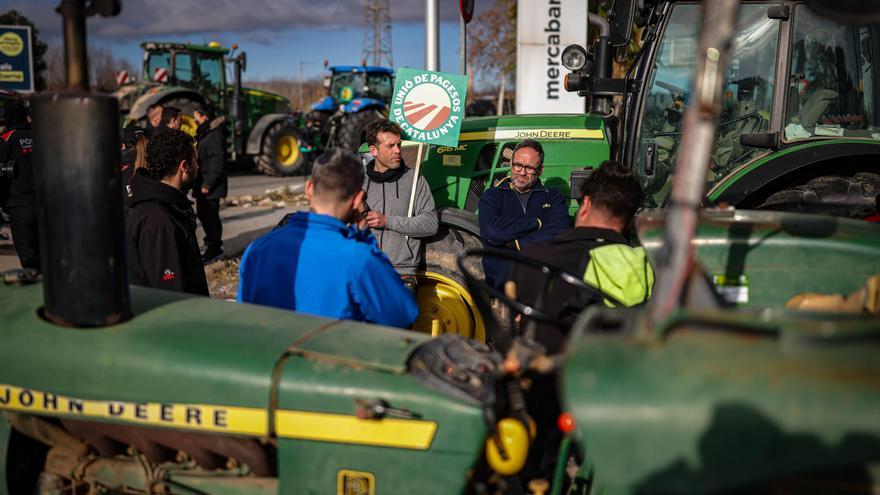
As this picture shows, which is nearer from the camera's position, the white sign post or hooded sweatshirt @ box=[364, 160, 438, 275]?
hooded sweatshirt @ box=[364, 160, 438, 275]

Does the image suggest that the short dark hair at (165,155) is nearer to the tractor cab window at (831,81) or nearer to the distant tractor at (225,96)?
the tractor cab window at (831,81)

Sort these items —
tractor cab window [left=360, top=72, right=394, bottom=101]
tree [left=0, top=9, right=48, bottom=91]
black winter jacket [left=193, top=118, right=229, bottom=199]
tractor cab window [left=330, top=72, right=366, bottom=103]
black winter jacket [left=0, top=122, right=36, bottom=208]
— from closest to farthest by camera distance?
black winter jacket [left=0, top=122, right=36, bottom=208] → black winter jacket [left=193, top=118, right=229, bottom=199] → tractor cab window [left=330, top=72, right=366, bottom=103] → tractor cab window [left=360, top=72, right=394, bottom=101] → tree [left=0, top=9, right=48, bottom=91]

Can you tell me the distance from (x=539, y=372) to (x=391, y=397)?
0.41 meters

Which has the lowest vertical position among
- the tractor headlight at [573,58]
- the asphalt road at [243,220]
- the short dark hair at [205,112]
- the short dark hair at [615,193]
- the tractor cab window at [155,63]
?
the asphalt road at [243,220]

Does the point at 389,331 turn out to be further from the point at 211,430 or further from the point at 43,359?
the point at 43,359

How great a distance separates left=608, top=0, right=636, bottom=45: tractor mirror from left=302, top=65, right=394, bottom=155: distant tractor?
10.1 m

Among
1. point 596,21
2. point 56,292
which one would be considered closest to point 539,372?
point 56,292

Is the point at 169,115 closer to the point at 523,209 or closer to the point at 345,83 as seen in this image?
the point at 523,209

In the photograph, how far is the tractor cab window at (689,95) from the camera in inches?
190

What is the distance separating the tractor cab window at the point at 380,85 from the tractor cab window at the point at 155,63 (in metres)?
5.25

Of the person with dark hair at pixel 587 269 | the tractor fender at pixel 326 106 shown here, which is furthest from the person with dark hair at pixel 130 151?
the tractor fender at pixel 326 106

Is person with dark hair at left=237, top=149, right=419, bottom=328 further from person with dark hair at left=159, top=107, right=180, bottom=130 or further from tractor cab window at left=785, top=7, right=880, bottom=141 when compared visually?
person with dark hair at left=159, top=107, right=180, bottom=130

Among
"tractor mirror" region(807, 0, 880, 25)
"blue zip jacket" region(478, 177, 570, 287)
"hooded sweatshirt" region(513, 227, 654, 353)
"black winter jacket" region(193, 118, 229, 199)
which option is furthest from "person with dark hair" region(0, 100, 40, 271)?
"tractor mirror" region(807, 0, 880, 25)

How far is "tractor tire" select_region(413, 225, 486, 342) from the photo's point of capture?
5.28m
